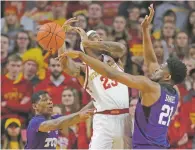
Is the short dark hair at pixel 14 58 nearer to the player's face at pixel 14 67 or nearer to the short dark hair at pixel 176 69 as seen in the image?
the player's face at pixel 14 67

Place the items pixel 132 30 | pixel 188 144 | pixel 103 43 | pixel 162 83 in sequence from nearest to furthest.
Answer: pixel 162 83 < pixel 103 43 < pixel 188 144 < pixel 132 30

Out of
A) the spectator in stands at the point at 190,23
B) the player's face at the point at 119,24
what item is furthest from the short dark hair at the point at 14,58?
the spectator in stands at the point at 190,23

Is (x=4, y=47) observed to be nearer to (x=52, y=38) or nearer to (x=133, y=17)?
(x=133, y=17)

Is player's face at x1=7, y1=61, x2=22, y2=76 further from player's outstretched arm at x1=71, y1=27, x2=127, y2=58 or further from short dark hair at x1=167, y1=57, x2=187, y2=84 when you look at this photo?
short dark hair at x1=167, y1=57, x2=187, y2=84

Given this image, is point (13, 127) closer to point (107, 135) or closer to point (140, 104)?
point (107, 135)

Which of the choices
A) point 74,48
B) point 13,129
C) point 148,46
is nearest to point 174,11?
point 74,48

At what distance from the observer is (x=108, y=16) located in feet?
44.9

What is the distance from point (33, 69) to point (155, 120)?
17.7 feet

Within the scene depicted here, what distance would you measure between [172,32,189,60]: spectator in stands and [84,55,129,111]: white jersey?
4450 millimetres

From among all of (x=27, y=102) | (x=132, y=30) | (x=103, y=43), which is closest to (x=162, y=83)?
(x=103, y=43)

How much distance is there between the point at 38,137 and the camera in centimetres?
786

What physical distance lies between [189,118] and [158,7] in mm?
3591

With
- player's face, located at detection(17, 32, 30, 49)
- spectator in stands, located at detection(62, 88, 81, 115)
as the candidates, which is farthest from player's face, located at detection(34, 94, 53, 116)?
player's face, located at detection(17, 32, 30, 49)

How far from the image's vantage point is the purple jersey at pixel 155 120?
6.72 metres
